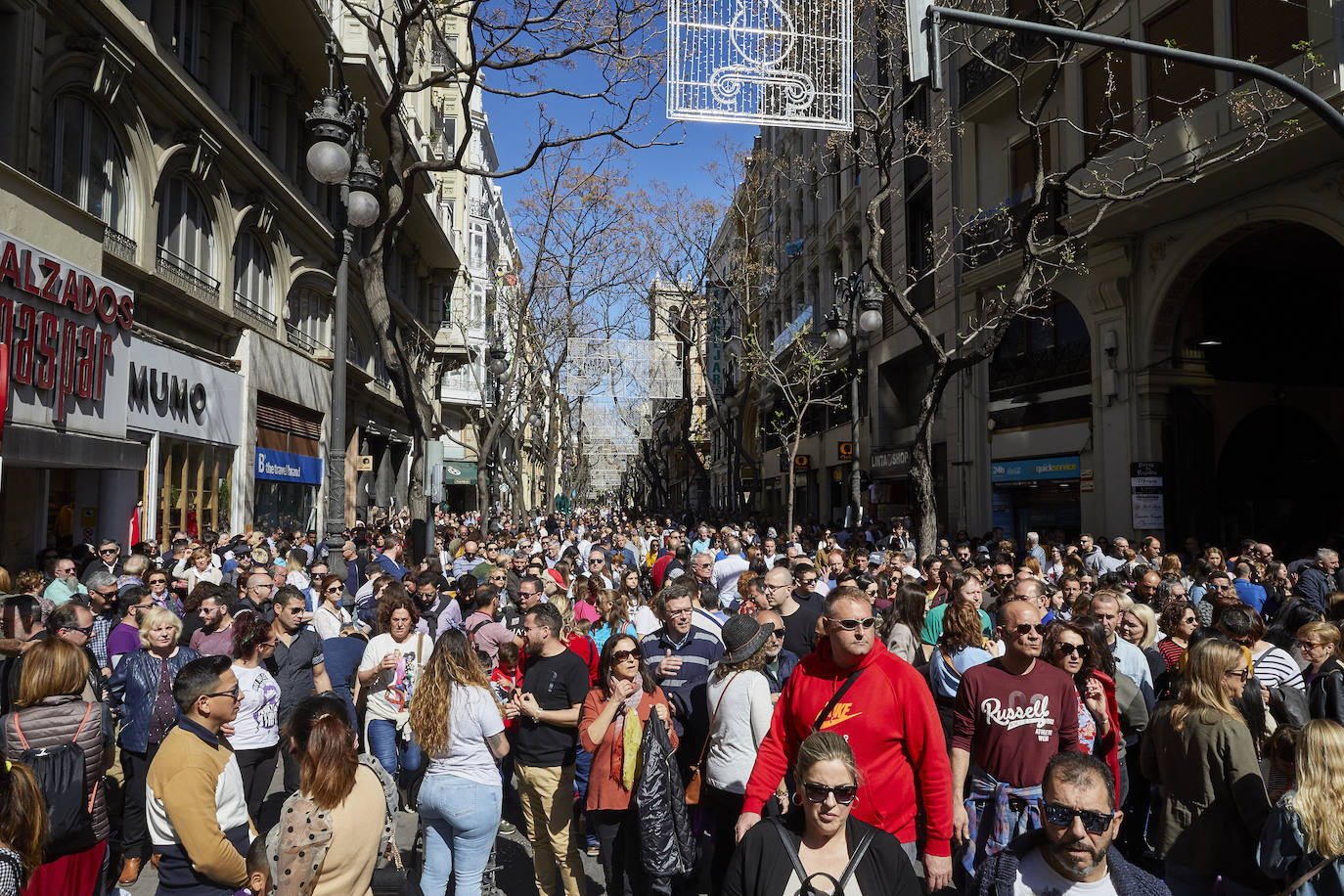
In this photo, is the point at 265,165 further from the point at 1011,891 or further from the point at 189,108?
Answer: the point at 1011,891

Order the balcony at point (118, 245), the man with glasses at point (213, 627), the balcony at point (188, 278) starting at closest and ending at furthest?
1. the man with glasses at point (213, 627)
2. the balcony at point (118, 245)
3. the balcony at point (188, 278)

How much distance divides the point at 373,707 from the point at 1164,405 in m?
17.1

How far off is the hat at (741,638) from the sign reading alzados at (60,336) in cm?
1078

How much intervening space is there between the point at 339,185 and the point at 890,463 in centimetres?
2114

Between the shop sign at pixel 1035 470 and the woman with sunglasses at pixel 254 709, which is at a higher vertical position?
the shop sign at pixel 1035 470

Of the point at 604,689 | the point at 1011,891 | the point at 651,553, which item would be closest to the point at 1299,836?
the point at 1011,891

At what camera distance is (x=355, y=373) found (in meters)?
28.7

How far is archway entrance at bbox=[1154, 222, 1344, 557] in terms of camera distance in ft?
60.6

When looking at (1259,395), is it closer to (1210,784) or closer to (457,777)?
(1210,784)

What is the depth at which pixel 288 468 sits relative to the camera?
23.4 metres

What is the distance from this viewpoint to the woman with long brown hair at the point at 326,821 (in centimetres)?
345

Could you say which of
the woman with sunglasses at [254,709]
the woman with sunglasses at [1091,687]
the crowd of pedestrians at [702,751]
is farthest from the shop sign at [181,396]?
the woman with sunglasses at [1091,687]

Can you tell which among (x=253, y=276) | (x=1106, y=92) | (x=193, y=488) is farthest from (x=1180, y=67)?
(x=193, y=488)

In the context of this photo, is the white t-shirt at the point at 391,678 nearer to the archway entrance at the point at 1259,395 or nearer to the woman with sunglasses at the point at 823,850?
the woman with sunglasses at the point at 823,850
